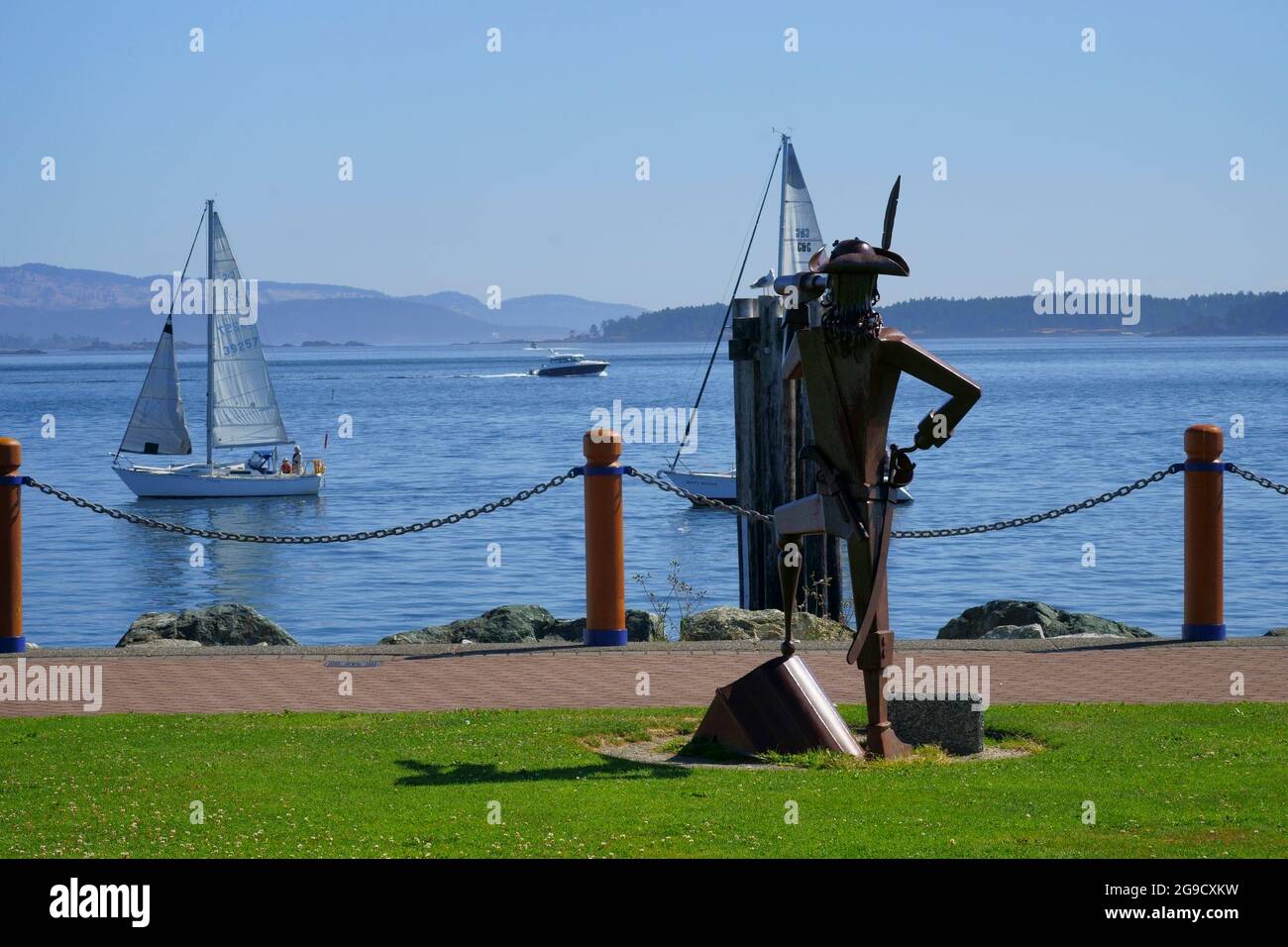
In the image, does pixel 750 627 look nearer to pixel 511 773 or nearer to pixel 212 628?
pixel 511 773

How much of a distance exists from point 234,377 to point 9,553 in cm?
3714

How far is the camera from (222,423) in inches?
1912

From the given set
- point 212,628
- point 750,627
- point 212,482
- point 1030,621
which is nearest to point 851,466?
point 750,627

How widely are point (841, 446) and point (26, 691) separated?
5.56 m

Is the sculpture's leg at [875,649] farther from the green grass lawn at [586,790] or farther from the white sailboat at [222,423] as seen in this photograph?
the white sailboat at [222,423]

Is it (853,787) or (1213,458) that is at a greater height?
(1213,458)

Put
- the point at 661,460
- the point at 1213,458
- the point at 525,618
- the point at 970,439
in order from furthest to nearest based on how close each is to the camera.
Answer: the point at 970,439 → the point at 661,460 → the point at 525,618 → the point at 1213,458

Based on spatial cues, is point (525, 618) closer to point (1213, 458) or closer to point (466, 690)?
point (466, 690)

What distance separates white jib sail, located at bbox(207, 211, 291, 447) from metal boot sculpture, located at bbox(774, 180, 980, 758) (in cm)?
4009

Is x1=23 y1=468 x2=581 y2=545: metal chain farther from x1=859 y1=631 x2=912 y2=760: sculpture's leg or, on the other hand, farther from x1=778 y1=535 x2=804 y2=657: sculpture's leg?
x1=859 y1=631 x2=912 y2=760: sculpture's leg

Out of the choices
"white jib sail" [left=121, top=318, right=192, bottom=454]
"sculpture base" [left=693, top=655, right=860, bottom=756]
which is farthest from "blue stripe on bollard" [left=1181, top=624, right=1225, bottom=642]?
"white jib sail" [left=121, top=318, right=192, bottom=454]

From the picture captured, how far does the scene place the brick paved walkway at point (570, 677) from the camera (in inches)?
400

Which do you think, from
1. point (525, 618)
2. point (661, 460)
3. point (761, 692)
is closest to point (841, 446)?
point (761, 692)

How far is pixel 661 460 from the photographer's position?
207 feet
